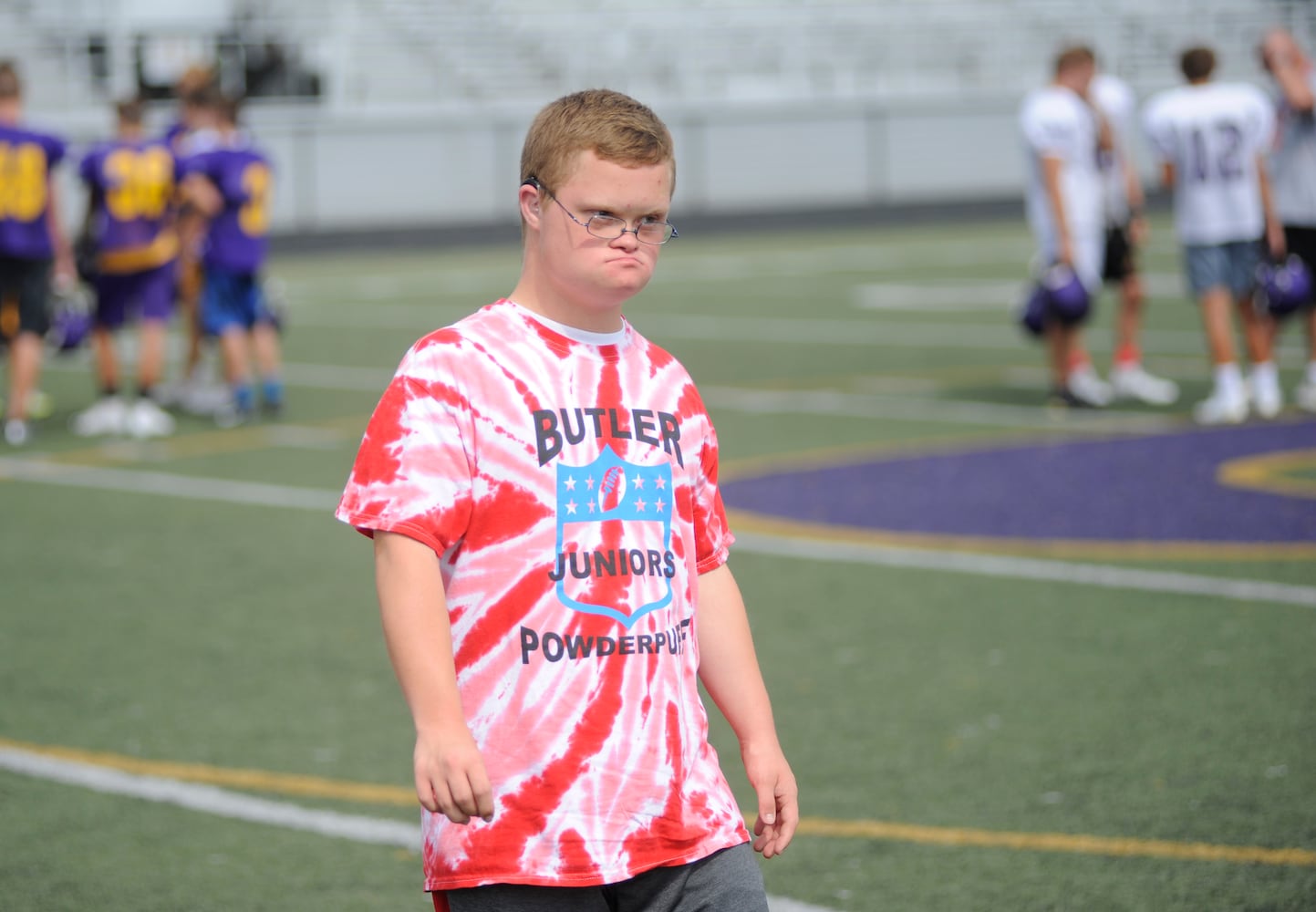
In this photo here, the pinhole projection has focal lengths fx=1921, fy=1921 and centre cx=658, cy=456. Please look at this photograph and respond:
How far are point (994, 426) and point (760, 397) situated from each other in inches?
84.2

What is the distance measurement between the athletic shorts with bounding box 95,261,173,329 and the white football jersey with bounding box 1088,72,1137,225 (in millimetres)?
6391

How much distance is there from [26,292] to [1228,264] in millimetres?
7737

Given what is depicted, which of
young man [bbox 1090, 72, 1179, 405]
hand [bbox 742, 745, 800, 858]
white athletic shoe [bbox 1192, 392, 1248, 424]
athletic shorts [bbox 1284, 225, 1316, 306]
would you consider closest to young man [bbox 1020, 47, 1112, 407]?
young man [bbox 1090, 72, 1179, 405]

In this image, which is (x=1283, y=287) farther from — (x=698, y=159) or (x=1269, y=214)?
(x=698, y=159)

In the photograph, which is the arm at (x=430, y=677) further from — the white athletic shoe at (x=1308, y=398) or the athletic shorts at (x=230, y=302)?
the athletic shorts at (x=230, y=302)

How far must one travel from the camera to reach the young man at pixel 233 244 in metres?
12.8

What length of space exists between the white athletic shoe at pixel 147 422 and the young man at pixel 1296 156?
7.39 m

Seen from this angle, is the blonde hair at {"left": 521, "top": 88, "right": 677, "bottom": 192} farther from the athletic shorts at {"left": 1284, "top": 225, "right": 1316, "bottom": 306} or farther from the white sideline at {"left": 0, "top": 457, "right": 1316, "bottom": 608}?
the athletic shorts at {"left": 1284, "top": 225, "right": 1316, "bottom": 306}

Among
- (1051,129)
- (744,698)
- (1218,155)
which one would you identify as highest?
(1051,129)

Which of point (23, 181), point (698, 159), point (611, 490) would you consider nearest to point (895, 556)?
point (611, 490)

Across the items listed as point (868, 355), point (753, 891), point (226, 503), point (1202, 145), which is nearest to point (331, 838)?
point (753, 891)

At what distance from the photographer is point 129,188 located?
512 inches

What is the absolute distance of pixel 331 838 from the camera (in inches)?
194

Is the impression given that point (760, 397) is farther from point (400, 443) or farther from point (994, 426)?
point (400, 443)
